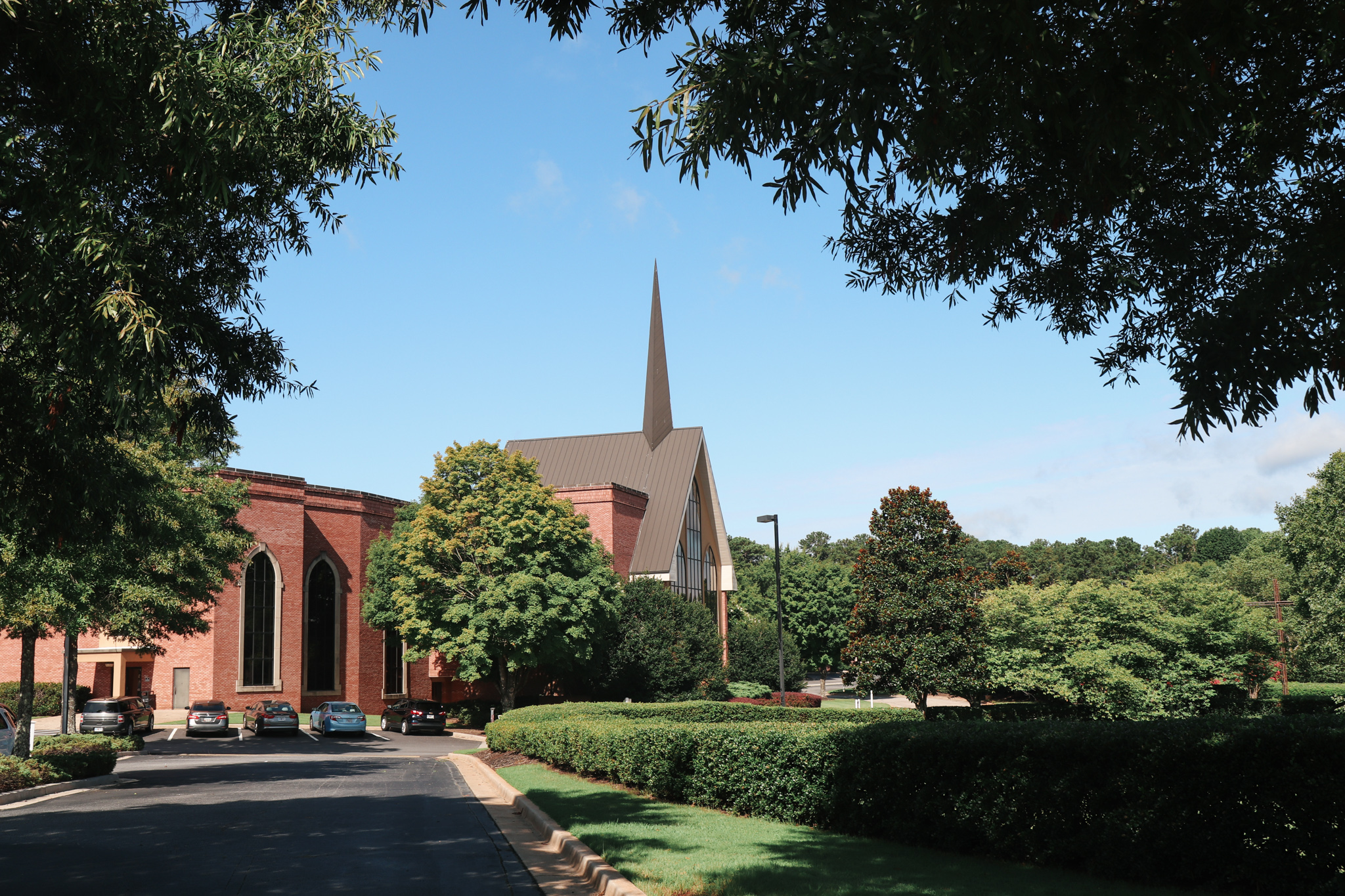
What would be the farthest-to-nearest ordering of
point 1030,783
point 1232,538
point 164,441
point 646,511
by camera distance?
point 1232,538 → point 646,511 → point 164,441 → point 1030,783

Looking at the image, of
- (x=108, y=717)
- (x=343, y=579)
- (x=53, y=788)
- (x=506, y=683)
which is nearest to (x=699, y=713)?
(x=506, y=683)

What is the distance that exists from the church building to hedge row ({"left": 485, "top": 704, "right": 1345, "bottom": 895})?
34884mm

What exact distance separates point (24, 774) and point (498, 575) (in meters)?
22.8

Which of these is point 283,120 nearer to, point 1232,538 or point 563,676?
point 563,676

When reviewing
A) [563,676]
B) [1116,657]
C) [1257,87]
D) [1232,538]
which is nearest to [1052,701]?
[1116,657]

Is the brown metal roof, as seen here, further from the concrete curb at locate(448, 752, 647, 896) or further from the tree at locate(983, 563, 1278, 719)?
the concrete curb at locate(448, 752, 647, 896)

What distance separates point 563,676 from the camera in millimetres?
45625

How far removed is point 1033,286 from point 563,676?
1523 inches

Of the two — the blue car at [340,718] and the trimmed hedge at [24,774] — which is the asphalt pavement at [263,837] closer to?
the trimmed hedge at [24,774]

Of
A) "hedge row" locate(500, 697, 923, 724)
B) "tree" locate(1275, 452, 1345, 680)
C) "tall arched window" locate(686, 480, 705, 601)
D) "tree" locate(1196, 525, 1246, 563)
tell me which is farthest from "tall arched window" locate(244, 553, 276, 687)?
"tree" locate(1196, 525, 1246, 563)

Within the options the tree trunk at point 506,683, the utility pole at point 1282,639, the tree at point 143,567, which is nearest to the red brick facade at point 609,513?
the tree trunk at point 506,683

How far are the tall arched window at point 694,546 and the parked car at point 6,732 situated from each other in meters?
38.9

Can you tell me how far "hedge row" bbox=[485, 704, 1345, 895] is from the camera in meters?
7.75

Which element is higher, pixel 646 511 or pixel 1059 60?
pixel 646 511
